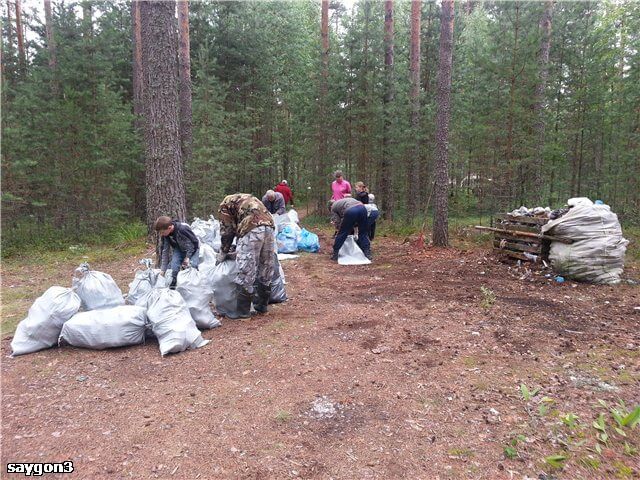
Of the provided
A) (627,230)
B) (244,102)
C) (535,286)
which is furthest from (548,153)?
(244,102)

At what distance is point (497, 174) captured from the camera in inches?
395

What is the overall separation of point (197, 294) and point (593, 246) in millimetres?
5489

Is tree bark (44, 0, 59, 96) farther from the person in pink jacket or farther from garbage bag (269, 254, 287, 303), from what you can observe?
garbage bag (269, 254, 287, 303)

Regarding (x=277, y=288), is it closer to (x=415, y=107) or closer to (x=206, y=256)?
(x=206, y=256)

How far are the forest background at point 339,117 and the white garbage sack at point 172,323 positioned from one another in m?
6.15

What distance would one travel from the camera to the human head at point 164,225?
4.67 m

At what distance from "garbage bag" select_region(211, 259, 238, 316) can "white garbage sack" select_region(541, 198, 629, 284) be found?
4.82 m

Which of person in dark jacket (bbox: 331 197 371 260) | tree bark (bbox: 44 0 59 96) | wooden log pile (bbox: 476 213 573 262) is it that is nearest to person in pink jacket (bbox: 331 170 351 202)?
person in dark jacket (bbox: 331 197 371 260)

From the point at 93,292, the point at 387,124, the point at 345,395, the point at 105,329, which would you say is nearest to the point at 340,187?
the point at 387,124

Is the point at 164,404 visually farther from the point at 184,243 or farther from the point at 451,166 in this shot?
the point at 451,166

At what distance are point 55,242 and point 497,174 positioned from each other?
1047 centimetres

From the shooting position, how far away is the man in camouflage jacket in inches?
183

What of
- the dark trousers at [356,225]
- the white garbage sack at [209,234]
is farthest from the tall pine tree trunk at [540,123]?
the white garbage sack at [209,234]

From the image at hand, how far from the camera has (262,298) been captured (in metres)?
5.03
